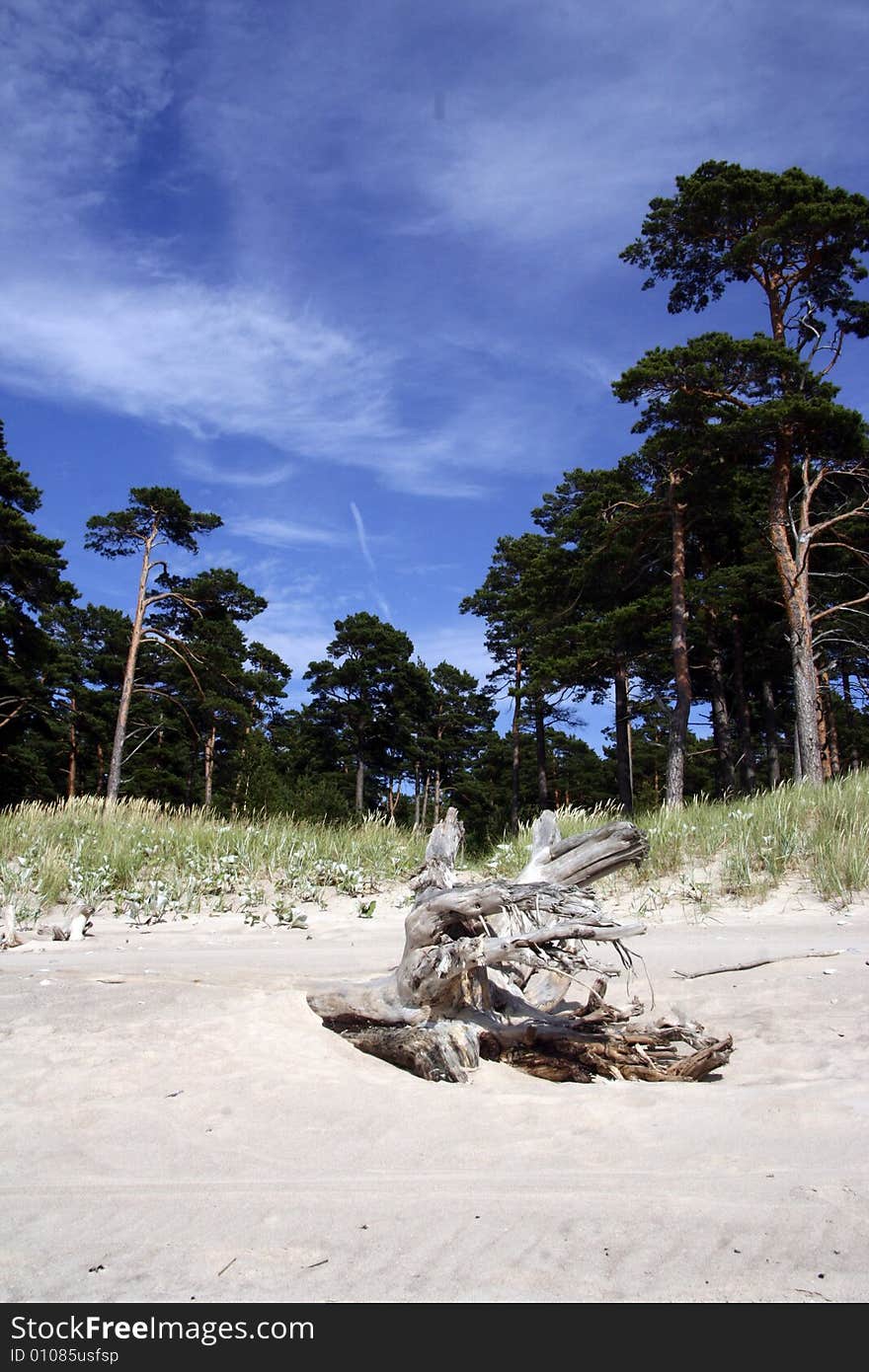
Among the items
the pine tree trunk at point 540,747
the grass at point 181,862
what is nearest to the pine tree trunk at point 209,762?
the pine tree trunk at point 540,747

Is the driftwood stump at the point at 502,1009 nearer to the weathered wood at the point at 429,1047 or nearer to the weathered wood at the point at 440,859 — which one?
the weathered wood at the point at 429,1047

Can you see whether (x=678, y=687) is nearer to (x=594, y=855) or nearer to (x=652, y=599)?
(x=652, y=599)

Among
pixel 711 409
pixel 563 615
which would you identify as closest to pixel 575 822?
pixel 711 409

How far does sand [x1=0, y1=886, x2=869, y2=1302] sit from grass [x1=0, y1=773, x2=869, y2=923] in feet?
12.2

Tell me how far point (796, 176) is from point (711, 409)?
4869 millimetres

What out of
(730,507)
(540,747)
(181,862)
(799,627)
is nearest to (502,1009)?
(181,862)

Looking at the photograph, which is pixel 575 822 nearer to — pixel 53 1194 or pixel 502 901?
pixel 502 901

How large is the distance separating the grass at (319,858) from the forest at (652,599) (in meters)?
5.52

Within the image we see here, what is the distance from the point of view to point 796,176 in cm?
1725

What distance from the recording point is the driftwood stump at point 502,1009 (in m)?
4.30

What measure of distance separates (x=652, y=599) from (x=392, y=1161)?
19.1m

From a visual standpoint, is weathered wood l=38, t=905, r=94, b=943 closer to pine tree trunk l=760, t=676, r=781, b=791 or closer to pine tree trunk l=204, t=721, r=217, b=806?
pine tree trunk l=760, t=676, r=781, b=791

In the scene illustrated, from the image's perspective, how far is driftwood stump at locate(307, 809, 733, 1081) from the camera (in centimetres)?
430

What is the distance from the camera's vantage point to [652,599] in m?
21.0
